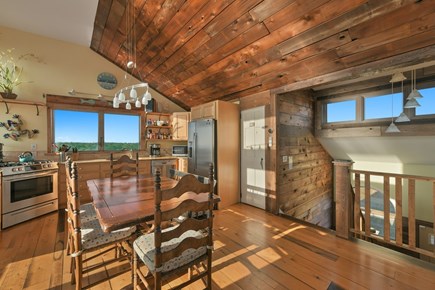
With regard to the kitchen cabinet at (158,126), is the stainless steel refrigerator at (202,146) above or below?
below

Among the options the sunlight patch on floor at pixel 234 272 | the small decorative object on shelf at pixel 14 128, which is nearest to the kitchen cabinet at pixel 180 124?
the small decorative object on shelf at pixel 14 128

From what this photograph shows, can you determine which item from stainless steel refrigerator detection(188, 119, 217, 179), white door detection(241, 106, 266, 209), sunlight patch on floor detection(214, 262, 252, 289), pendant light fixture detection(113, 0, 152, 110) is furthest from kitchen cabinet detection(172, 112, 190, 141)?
Answer: sunlight patch on floor detection(214, 262, 252, 289)

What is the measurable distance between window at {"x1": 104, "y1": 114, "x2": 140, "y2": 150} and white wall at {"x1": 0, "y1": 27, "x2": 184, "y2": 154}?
761 millimetres

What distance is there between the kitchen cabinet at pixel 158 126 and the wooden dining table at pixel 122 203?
2.93 m

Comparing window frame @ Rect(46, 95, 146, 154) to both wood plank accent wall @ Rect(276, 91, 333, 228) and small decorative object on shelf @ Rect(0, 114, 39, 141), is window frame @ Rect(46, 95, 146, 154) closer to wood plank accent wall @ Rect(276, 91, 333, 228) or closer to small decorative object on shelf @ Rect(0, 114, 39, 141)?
small decorative object on shelf @ Rect(0, 114, 39, 141)

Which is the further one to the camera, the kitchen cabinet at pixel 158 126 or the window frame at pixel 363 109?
the kitchen cabinet at pixel 158 126

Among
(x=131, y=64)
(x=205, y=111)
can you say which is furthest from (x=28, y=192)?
(x=205, y=111)

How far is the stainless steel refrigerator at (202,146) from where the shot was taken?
3.82 m

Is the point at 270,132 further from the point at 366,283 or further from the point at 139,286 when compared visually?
the point at 139,286

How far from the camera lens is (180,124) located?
16.9 feet

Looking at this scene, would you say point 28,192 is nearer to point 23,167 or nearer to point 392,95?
point 23,167

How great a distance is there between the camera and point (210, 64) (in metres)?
3.50

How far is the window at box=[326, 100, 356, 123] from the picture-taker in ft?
13.3

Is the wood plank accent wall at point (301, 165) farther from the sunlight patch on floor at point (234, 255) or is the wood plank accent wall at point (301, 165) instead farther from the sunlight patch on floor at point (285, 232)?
the sunlight patch on floor at point (234, 255)
